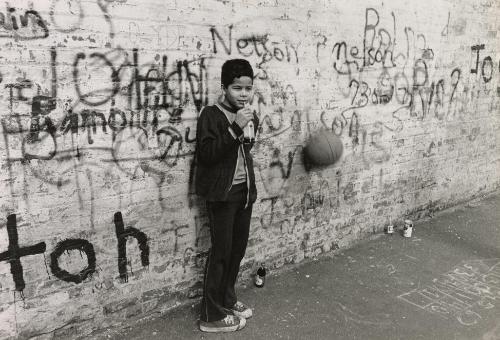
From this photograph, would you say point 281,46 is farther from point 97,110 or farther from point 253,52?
point 97,110

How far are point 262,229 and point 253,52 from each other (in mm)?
1761

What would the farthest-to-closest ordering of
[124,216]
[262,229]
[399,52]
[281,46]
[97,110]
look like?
[399,52] < [262,229] < [281,46] < [124,216] < [97,110]

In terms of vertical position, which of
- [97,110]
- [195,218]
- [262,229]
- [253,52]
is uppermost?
[253,52]

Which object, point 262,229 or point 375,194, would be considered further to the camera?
point 375,194

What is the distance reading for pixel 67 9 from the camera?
9.77 feet

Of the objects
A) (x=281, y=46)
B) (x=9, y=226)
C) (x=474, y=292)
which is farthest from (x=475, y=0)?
(x=9, y=226)

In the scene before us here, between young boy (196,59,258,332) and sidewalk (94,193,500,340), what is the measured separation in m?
0.23

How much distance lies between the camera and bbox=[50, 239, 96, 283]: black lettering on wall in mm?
3234

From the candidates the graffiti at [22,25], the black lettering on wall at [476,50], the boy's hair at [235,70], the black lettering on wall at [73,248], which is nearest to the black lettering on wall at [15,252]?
the black lettering on wall at [73,248]

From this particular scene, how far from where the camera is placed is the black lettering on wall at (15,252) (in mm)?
3006

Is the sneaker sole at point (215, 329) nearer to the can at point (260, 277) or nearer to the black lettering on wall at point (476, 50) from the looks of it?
the can at point (260, 277)

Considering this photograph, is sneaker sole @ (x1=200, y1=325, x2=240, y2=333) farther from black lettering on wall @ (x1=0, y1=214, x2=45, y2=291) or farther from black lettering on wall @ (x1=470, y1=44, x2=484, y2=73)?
black lettering on wall @ (x1=470, y1=44, x2=484, y2=73)

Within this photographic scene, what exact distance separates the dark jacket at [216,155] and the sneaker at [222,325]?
1012mm

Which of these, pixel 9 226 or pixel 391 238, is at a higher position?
pixel 9 226
